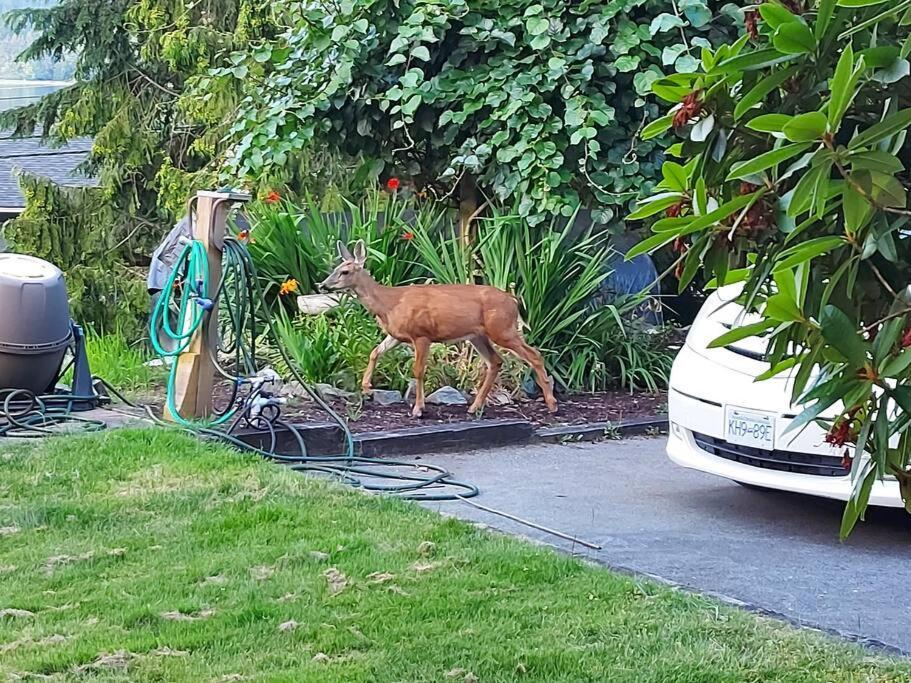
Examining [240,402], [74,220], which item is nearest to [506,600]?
[240,402]

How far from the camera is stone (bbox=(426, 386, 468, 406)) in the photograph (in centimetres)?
995

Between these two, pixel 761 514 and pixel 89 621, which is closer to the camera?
pixel 89 621

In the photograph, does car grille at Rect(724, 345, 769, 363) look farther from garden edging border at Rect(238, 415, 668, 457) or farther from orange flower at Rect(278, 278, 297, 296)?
orange flower at Rect(278, 278, 297, 296)

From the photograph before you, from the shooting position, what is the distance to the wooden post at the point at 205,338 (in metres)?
8.63

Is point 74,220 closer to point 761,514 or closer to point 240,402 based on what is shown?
point 240,402

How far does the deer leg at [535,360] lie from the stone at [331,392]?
1.15 m

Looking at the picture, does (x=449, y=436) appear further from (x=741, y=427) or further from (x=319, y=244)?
(x=319, y=244)

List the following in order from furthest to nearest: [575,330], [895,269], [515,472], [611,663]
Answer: [575,330]
[515,472]
[611,663]
[895,269]

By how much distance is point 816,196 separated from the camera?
6.91 feet

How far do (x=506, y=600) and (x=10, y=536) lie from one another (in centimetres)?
233

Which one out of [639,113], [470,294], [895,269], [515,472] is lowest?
[515,472]

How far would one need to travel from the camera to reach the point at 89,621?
4.88m

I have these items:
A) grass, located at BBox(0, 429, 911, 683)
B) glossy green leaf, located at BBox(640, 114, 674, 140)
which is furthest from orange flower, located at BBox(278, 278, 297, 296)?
glossy green leaf, located at BBox(640, 114, 674, 140)

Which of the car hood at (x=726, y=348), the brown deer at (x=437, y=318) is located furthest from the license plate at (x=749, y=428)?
the brown deer at (x=437, y=318)
